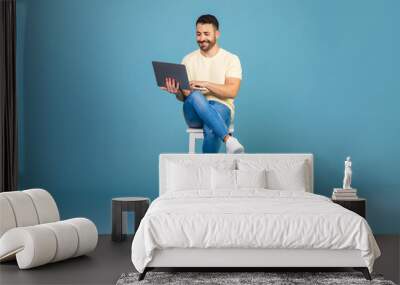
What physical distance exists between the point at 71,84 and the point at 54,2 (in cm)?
91

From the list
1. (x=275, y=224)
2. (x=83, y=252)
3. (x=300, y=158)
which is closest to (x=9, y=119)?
(x=83, y=252)

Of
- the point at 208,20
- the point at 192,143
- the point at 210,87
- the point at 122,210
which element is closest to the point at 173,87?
the point at 210,87

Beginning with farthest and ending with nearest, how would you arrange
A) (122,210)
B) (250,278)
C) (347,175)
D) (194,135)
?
(194,135)
(347,175)
(122,210)
(250,278)

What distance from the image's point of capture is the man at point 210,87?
24.1 feet

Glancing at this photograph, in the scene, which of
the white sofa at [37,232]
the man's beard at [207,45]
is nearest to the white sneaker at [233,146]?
the man's beard at [207,45]

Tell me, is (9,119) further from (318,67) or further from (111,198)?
(318,67)

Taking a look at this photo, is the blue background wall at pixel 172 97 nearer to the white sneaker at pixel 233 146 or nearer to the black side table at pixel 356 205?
the white sneaker at pixel 233 146

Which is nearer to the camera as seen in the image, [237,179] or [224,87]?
[237,179]

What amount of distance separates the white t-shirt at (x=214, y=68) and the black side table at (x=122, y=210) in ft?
4.68

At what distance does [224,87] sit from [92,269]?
2.80m

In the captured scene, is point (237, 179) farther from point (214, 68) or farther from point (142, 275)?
point (142, 275)

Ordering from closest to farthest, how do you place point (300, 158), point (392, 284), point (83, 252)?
point (392, 284), point (83, 252), point (300, 158)

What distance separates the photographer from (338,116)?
7.45 m

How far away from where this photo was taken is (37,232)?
5.35m
